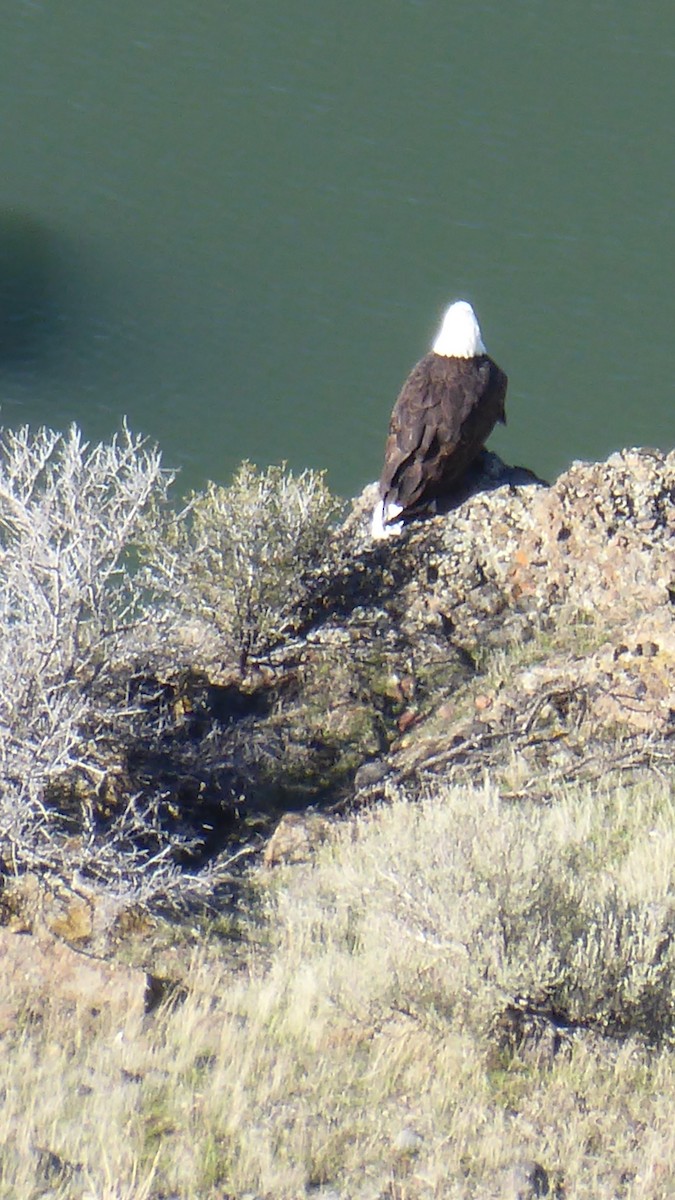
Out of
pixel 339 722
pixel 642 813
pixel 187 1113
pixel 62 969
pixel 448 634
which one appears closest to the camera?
pixel 187 1113

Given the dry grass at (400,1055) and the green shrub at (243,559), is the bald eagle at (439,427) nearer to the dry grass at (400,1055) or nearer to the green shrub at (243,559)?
the green shrub at (243,559)

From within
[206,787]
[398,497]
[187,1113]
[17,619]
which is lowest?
[187,1113]

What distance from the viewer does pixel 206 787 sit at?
18.0 feet

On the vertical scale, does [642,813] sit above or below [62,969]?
above

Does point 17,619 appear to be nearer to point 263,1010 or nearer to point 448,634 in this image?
point 448,634

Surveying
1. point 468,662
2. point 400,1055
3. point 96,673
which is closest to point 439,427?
point 468,662

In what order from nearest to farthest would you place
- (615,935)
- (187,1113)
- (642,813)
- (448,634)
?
(187,1113) < (615,935) < (642,813) < (448,634)

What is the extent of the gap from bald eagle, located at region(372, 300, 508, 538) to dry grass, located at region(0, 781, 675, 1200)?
7.57 feet

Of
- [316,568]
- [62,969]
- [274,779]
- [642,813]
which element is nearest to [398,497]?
[316,568]

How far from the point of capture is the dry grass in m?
3.44

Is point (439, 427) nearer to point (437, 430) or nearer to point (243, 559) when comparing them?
point (437, 430)

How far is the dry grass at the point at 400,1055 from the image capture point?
3441 mm

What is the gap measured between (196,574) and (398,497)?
3.30 ft

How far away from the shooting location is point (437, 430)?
21.8 feet
